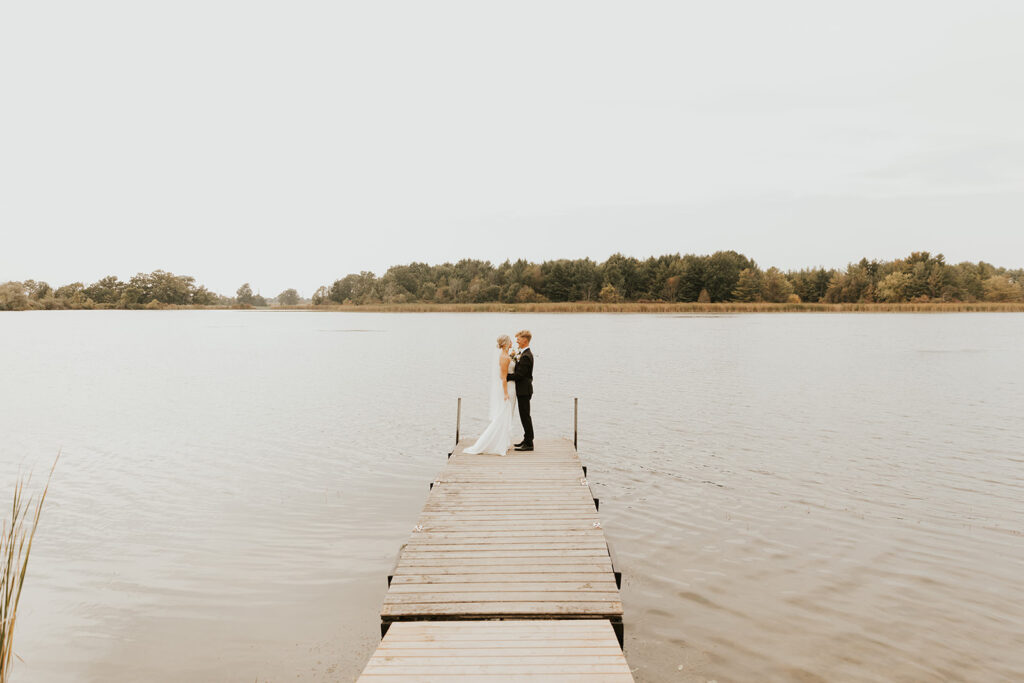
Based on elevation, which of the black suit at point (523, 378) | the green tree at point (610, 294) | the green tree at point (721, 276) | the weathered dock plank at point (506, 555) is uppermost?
the green tree at point (721, 276)

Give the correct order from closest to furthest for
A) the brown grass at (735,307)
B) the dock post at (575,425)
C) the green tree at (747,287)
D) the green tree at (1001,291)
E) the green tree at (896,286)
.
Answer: the dock post at (575,425)
the brown grass at (735,307)
the green tree at (896,286)
the green tree at (1001,291)
the green tree at (747,287)

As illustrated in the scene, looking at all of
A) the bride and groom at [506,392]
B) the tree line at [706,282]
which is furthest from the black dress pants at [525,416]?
the tree line at [706,282]

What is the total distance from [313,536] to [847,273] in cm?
13952

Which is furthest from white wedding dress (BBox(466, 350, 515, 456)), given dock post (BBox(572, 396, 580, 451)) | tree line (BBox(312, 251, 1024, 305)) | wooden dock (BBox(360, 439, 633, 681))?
tree line (BBox(312, 251, 1024, 305))

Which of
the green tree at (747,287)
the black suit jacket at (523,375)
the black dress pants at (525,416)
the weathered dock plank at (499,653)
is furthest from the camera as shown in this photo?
the green tree at (747,287)

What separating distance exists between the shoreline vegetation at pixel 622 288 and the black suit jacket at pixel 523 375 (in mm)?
92864

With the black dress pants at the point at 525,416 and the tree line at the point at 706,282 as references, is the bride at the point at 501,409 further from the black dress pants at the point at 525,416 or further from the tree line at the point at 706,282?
the tree line at the point at 706,282

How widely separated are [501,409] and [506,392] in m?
0.40

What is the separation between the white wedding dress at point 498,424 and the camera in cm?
1141

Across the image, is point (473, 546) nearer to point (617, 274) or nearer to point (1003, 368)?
point (1003, 368)

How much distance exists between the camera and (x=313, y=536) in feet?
31.5

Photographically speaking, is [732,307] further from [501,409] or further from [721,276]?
[501,409]

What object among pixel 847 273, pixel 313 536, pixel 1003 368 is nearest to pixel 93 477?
pixel 313 536

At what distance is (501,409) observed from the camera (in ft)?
37.7
